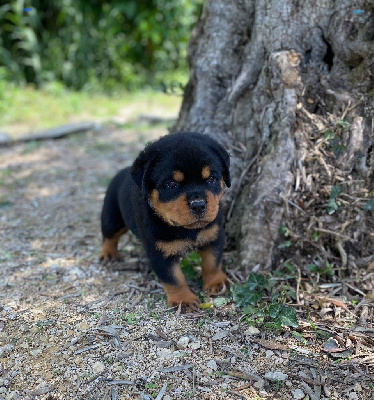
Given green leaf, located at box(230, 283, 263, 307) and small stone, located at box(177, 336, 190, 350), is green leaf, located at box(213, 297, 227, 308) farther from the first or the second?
small stone, located at box(177, 336, 190, 350)

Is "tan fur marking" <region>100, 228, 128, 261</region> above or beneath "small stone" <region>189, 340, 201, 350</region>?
beneath

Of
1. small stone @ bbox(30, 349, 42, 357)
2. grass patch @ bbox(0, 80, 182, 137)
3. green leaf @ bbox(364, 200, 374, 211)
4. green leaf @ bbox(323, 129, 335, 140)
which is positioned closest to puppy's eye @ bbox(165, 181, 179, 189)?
small stone @ bbox(30, 349, 42, 357)

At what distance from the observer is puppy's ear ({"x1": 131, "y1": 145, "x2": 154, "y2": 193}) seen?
3100 millimetres

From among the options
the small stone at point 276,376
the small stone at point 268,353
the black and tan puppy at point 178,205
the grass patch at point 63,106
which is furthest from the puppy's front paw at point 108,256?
the grass patch at point 63,106

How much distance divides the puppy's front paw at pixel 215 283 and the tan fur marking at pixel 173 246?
0.42 m

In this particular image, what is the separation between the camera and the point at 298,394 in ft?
8.72

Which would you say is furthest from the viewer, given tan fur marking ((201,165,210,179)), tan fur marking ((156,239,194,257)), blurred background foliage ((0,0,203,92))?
blurred background foliage ((0,0,203,92))

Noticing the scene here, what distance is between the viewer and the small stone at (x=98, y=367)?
2.81m

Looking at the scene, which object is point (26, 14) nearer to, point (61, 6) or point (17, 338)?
point (61, 6)

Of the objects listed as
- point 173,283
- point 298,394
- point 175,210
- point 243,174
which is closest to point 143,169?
point 175,210

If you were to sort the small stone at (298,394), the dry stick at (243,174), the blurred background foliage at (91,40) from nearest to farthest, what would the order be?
the small stone at (298,394) < the dry stick at (243,174) < the blurred background foliage at (91,40)

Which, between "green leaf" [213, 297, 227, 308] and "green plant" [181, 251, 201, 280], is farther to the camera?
"green plant" [181, 251, 201, 280]

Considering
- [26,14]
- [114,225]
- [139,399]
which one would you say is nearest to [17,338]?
[139,399]

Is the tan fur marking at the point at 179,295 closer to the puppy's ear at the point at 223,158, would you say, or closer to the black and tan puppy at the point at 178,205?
the black and tan puppy at the point at 178,205
